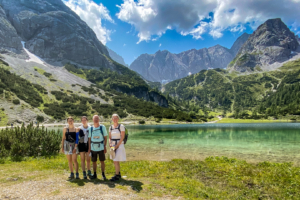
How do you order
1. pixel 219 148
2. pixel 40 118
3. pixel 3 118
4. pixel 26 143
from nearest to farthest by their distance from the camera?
1. pixel 26 143
2. pixel 219 148
3. pixel 3 118
4. pixel 40 118

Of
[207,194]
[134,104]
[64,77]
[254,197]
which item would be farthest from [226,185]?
[64,77]

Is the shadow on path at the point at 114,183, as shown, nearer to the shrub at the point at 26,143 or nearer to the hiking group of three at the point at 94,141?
the hiking group of three at the point at 94,141

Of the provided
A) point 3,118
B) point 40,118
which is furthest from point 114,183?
point 40,118

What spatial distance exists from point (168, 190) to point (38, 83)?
506 ft

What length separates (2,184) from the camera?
834 centimetres

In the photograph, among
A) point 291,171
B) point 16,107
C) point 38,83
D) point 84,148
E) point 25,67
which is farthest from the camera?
Answer: point 25,67

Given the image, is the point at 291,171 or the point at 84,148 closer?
the point at 84,148

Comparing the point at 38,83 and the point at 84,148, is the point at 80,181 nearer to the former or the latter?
the point at 84,148

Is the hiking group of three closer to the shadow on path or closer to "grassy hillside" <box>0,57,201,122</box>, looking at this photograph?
the shadow on path

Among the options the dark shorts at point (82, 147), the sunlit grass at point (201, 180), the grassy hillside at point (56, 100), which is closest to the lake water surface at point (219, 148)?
the sunlit grass at point (201, 180)

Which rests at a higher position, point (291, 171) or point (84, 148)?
point (84, 148)

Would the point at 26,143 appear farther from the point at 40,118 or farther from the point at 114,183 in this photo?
the point at 40,118

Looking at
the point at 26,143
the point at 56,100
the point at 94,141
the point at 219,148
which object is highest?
the point at 56,100

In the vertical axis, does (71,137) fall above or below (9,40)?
below
